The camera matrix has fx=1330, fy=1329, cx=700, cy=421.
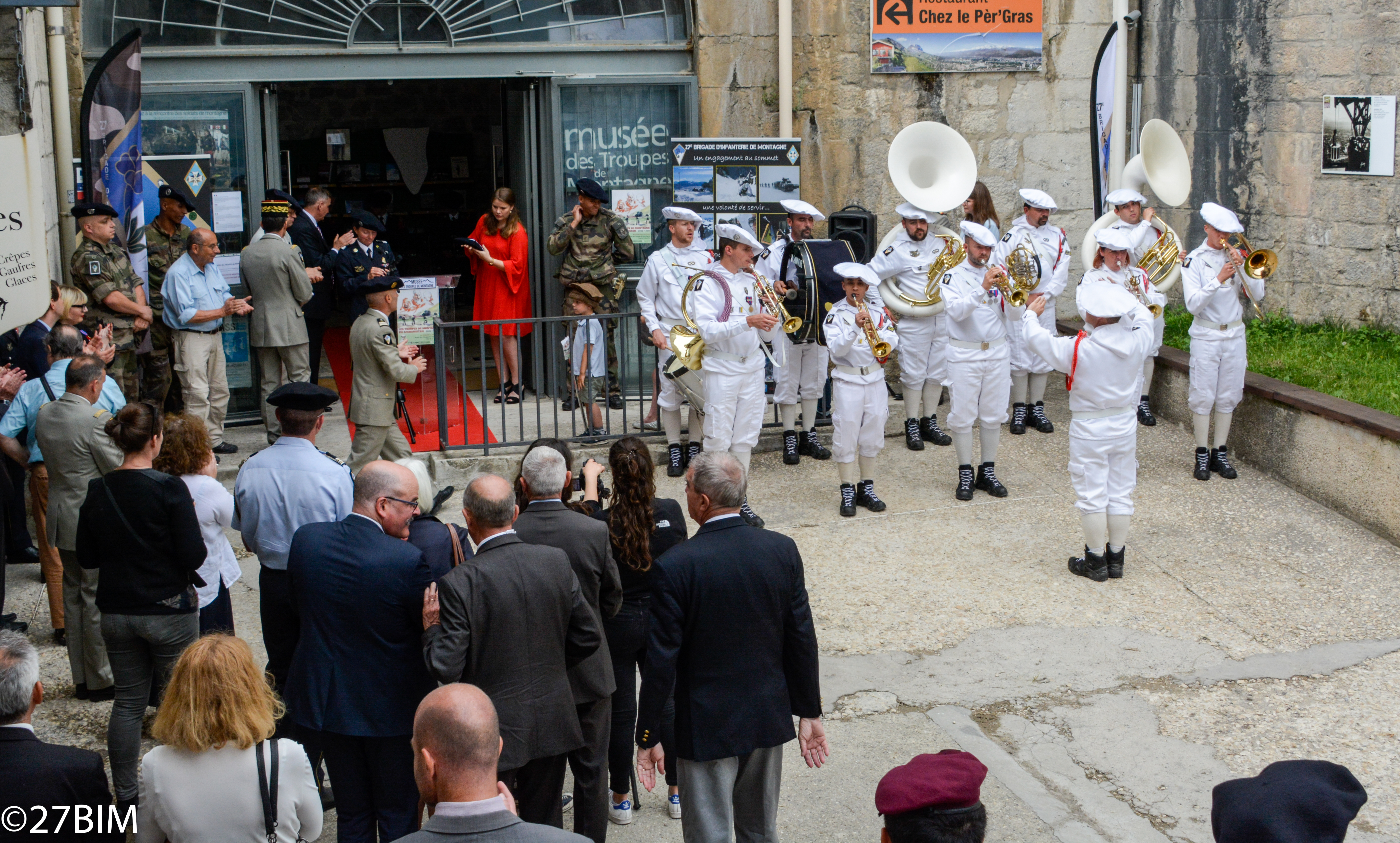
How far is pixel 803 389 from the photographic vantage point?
9281mm

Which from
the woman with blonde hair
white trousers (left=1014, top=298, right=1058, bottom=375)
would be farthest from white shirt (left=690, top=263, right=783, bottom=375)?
the woman with blonde hair

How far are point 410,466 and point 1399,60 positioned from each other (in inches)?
350

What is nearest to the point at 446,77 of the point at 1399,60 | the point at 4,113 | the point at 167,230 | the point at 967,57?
the point at 167,230

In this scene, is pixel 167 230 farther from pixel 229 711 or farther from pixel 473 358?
pixel 229 711

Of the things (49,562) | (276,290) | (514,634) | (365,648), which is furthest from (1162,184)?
(49,562)

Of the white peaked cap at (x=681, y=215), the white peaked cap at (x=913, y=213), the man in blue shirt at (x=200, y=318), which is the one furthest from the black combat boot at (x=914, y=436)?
the man in blue shirt at (x=200, y=318)

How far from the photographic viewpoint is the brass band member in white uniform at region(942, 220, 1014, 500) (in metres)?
8.52

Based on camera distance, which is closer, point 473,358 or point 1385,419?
point 1385,419

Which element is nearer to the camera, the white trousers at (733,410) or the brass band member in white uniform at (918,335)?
the white trousers at (733,410)

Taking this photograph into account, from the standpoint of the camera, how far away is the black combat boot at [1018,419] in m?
9.77

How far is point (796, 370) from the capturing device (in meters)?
9.23

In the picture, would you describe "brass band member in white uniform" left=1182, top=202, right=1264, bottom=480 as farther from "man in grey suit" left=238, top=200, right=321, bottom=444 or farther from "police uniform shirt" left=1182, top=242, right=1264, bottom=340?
"man in grey suit" left=238, top=200, right=321, bottom=444

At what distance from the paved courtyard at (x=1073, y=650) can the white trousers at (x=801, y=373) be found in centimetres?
56

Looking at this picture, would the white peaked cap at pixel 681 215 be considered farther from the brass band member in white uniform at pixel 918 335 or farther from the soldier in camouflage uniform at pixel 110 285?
the soldier in camouflage uniform at pixel 110 285
